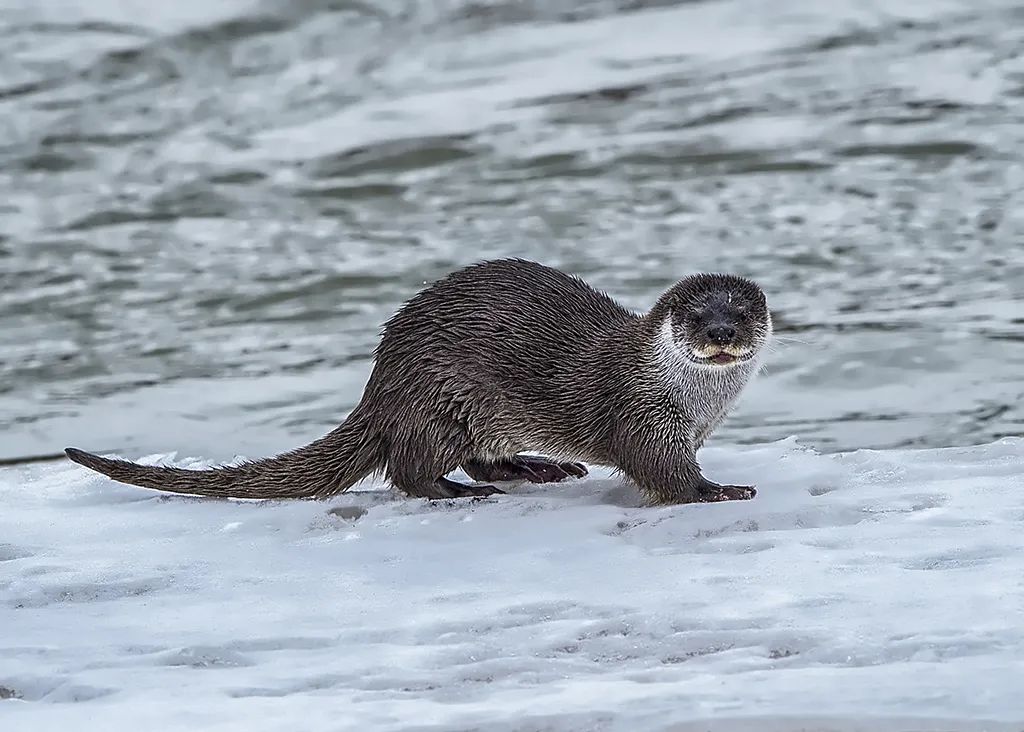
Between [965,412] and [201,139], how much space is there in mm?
7065

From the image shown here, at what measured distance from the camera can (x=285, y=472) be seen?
191 inches

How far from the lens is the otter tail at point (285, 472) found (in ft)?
15.9

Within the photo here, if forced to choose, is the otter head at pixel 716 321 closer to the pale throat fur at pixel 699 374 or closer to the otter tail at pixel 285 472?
the pale throat fur at pixel 699 374

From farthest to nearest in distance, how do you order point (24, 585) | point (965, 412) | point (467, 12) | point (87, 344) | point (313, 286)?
point (467, 12), point (313, 286), point (87, 344), point (965, 412), point (24, 585)

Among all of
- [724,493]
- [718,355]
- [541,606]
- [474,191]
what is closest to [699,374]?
[718,355]

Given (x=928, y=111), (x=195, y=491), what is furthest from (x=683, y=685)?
(x=928, y=111)

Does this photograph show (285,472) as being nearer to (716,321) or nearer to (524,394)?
(524,394)

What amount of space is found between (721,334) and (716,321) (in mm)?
47

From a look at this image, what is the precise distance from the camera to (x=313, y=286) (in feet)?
29.9

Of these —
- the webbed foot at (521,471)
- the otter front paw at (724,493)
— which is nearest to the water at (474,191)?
the webbed foot at (521,471)

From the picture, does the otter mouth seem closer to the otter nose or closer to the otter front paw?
the otter nose

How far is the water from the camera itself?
723cm

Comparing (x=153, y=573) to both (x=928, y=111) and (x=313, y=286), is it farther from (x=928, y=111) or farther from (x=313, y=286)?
(x=928, y=111)

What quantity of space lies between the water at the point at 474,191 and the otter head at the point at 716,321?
172cm
